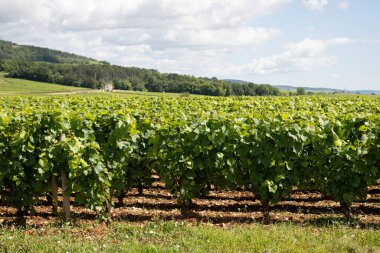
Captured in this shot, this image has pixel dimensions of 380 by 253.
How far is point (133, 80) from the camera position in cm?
9844

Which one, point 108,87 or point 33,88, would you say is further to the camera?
point 108,87

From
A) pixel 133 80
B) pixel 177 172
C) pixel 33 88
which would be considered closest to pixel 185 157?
pixel 177 172

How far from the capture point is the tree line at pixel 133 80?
8188 centimetres

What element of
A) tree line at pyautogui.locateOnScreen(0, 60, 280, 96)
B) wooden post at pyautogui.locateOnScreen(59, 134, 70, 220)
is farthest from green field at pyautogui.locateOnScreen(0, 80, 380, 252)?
tree line at pyautogui.locateOnScreen(0, 60, 280, 96)

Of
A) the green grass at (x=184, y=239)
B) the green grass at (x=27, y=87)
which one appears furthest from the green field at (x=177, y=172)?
the green grass at (x=27, y=87)

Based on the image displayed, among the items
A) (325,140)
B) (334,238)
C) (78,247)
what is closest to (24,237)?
(78,247)

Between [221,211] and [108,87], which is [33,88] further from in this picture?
[221,211]

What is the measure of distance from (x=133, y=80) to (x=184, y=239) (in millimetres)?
94390

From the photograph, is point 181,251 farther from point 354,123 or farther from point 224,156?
point 354,123

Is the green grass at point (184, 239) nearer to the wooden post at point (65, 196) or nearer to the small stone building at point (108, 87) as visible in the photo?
the wooden post at point (65, 196)

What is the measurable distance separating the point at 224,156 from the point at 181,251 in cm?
296

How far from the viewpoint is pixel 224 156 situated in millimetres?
8117

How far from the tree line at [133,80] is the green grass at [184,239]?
70180mm

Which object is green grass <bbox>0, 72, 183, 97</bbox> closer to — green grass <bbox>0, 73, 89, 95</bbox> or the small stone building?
green grass <bbox>0, 73, 89, 95</bbox>
